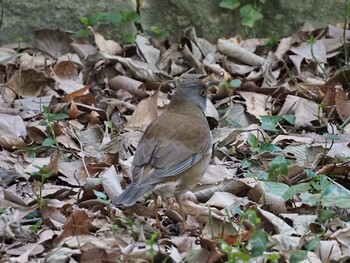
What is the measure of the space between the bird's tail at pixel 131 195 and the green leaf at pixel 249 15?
345cm

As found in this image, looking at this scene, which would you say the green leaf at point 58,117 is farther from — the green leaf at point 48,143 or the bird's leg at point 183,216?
the bird's leg at point 183,216

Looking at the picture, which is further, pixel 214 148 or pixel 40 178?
pixel 214 148

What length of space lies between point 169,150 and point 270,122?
4.95ft

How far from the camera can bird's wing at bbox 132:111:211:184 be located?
214 inches

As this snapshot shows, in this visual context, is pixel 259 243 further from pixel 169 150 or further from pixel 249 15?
pixel 249 15

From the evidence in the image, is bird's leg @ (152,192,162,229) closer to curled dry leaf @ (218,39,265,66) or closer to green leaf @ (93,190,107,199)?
green leaf @ (93,190,107,199)

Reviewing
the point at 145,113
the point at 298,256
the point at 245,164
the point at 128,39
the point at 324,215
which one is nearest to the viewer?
the point at 298,256

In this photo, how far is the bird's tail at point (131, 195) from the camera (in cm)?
514

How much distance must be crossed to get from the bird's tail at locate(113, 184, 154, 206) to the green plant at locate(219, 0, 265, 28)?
136 inches

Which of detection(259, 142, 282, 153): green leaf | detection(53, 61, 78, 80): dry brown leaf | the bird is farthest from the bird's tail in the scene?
detection(53, 61, 78, 80): dry brown leaf

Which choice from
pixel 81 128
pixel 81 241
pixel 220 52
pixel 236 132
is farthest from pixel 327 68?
pixel 81 241

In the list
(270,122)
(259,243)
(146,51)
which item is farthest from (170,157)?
(146,51)

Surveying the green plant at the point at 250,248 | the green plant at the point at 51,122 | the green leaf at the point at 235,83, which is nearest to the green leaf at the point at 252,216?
the green plant at the point at 250,248

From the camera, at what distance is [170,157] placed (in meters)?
5.56
